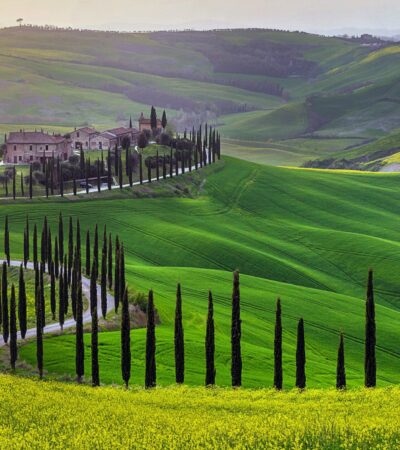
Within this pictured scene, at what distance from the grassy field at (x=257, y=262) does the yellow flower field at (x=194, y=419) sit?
51.9 ft

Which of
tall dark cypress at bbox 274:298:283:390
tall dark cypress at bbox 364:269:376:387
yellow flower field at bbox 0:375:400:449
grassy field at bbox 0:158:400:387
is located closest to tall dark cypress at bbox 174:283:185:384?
grassy field at bbox 0:158:400:387

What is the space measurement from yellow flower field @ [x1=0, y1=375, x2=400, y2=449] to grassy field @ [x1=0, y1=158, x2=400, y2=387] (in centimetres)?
1581

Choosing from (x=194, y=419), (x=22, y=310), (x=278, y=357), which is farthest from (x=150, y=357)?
(x=194, y=419)

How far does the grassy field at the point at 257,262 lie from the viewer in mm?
76375

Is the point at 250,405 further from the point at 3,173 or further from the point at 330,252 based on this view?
the point at 3,173

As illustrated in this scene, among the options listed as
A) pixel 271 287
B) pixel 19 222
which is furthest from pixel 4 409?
pixel 19 222

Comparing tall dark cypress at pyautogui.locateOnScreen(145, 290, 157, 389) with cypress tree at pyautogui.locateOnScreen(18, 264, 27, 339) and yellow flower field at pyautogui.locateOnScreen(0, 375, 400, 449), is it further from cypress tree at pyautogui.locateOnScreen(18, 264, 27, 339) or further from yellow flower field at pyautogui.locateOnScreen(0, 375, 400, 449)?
cypress tree at pyautogui.locateOnScreen(18, 264, 27, 339)

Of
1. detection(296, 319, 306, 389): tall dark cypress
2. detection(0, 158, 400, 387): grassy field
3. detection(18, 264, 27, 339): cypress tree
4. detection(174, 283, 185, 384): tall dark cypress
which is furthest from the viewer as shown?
detection(0, 158, 400, 387): grassy field

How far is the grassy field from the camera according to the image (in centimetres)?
7638

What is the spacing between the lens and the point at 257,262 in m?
129

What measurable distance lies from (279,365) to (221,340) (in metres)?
20.3

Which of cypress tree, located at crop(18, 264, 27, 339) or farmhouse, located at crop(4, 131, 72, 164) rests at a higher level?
farmhouse, located at crop(4, 131, 72, 164)

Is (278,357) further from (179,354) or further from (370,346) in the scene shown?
(179,354)

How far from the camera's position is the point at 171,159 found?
18388 cm
